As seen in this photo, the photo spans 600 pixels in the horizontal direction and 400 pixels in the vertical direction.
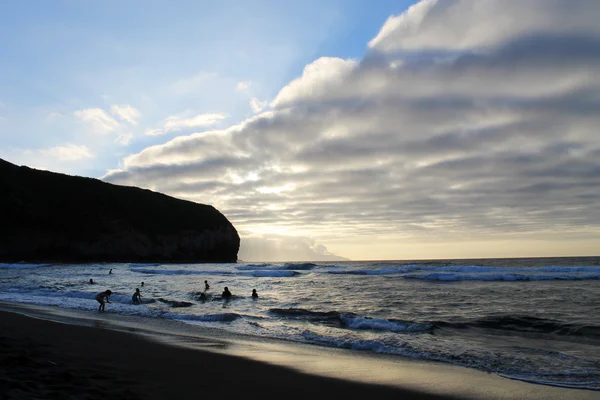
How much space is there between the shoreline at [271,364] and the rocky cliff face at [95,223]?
75.1 metres

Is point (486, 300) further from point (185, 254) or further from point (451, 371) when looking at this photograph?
point (185, 254)

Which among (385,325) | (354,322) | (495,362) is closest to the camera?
(495,362)

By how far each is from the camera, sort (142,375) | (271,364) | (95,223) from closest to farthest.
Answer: (142,375)
(271,364)
(95,223)

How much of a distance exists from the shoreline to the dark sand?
2 cm

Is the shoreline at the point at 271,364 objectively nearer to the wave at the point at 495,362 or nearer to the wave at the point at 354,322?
the wave at the point at 495,362

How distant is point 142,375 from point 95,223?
86101mm

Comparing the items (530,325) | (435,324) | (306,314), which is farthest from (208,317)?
(530,325)

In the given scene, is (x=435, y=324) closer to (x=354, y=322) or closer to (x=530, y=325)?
(x=354, y=322)

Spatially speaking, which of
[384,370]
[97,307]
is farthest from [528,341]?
[97,307]

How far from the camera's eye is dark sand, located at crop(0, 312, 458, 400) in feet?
18.8

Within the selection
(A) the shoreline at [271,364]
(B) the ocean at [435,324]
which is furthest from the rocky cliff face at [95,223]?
(A) the shoreline at [271,364]

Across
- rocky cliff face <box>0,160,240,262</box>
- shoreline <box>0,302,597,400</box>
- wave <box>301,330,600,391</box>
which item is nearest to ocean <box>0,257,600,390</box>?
wave <box>301,330,600,391</box>

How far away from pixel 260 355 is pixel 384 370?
2779 mm

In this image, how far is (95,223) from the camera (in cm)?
8400
